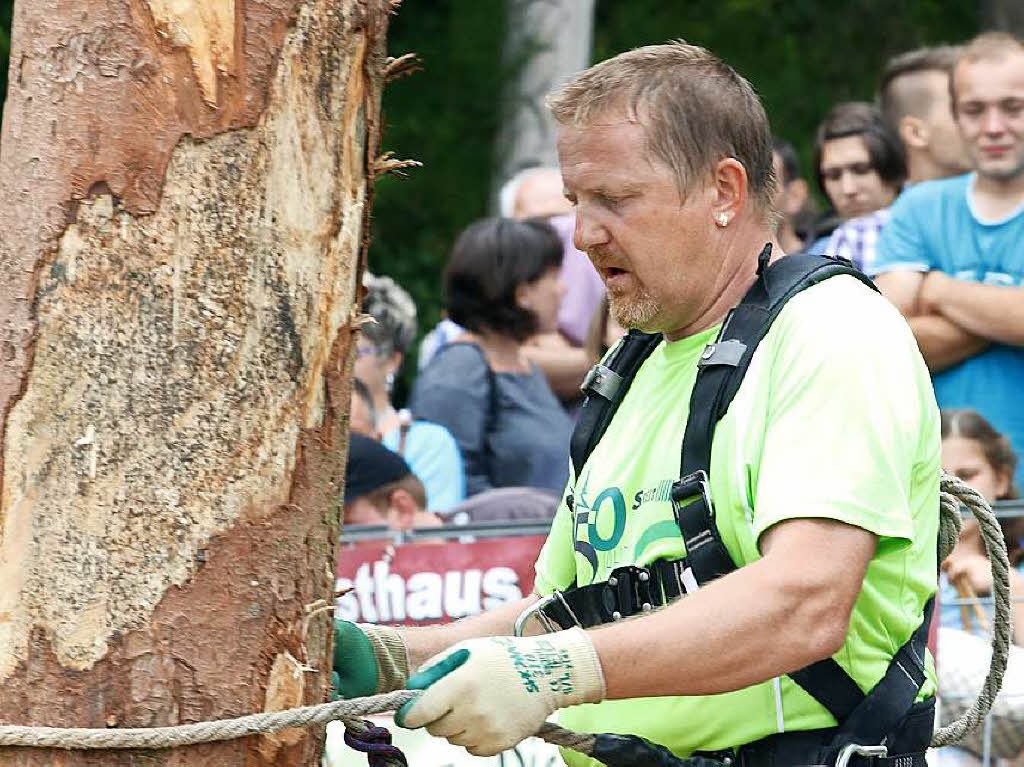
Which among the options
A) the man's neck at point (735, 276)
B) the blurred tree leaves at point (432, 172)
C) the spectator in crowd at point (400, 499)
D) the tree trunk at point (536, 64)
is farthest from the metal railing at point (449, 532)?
the blurred tree leaves at point (432, 172)

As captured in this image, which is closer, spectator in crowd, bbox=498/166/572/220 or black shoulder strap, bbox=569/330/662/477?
black shoulder strap, bbox=569/330/662/477

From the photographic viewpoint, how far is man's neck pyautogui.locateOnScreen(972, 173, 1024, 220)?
477 cm

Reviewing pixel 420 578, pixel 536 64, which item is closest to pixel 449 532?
pixel 420 578

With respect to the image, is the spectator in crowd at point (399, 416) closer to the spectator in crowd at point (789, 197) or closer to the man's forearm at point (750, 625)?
the spectator in crowd at point (789, 197)

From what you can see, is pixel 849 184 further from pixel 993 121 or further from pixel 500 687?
pixel 500 687

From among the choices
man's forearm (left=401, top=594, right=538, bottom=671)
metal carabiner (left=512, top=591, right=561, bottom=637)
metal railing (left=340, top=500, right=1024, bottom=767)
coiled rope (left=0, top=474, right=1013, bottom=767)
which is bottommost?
metal railing (left=340, top=500, right=1024, bottom=767)

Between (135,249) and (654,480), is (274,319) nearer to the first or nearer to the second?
(135,249)

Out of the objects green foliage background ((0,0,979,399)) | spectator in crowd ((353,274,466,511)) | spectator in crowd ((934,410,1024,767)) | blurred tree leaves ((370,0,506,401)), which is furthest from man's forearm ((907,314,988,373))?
blurred tree leaves ((370,0,506,401))

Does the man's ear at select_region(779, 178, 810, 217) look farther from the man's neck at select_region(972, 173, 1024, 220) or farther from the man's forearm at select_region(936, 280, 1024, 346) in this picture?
the man's forearm at select_region(936, 280, 1024, 346)

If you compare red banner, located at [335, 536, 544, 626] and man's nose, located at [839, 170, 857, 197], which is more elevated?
man's nose, located at [839, 170, 857, 197]

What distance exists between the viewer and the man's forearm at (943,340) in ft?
15.6

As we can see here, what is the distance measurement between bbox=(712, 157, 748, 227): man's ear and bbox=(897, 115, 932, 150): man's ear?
348 cm

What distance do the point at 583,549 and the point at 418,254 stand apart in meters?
8.01

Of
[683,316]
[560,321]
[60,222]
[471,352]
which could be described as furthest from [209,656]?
[560,321]
